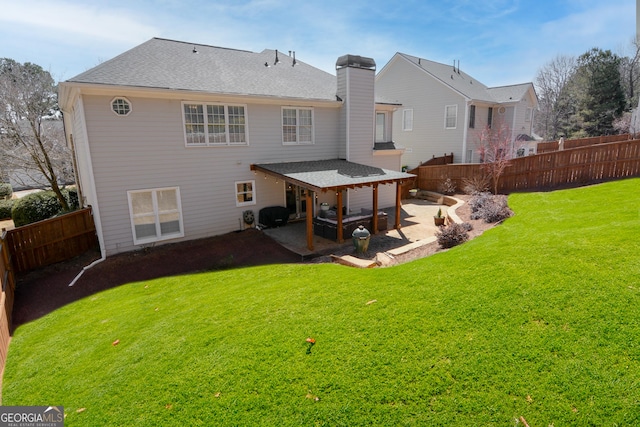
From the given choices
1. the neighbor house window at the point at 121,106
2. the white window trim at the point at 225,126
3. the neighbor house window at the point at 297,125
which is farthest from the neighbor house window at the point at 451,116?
the neighbor house window at the point at 121,106

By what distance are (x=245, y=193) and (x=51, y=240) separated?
273 inches

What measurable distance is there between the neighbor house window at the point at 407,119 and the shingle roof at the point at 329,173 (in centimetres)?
1376

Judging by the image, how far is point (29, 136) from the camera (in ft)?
63.9

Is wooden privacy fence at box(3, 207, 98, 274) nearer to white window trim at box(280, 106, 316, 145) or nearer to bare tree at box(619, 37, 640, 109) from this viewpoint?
white window trim at box(280, 106, 316, 145)

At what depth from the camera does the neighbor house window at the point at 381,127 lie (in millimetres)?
19078

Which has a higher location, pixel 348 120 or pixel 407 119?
pixel 407 119

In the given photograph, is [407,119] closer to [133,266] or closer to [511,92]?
[511,92]

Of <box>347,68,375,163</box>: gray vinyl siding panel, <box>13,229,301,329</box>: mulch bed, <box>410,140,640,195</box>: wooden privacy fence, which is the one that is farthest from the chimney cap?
<box>13,229,301,329</box>: mulch bed

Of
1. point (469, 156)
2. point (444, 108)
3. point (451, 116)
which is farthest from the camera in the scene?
point (469, 156)

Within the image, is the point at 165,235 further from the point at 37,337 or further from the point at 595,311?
the point at 595,311

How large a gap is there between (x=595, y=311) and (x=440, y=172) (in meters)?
16.6

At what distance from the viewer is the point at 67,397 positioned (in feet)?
15.7

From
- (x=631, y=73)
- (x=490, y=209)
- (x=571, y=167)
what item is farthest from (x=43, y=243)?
(x=631, y=73)

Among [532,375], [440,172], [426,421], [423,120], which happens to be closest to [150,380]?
[426,421]
